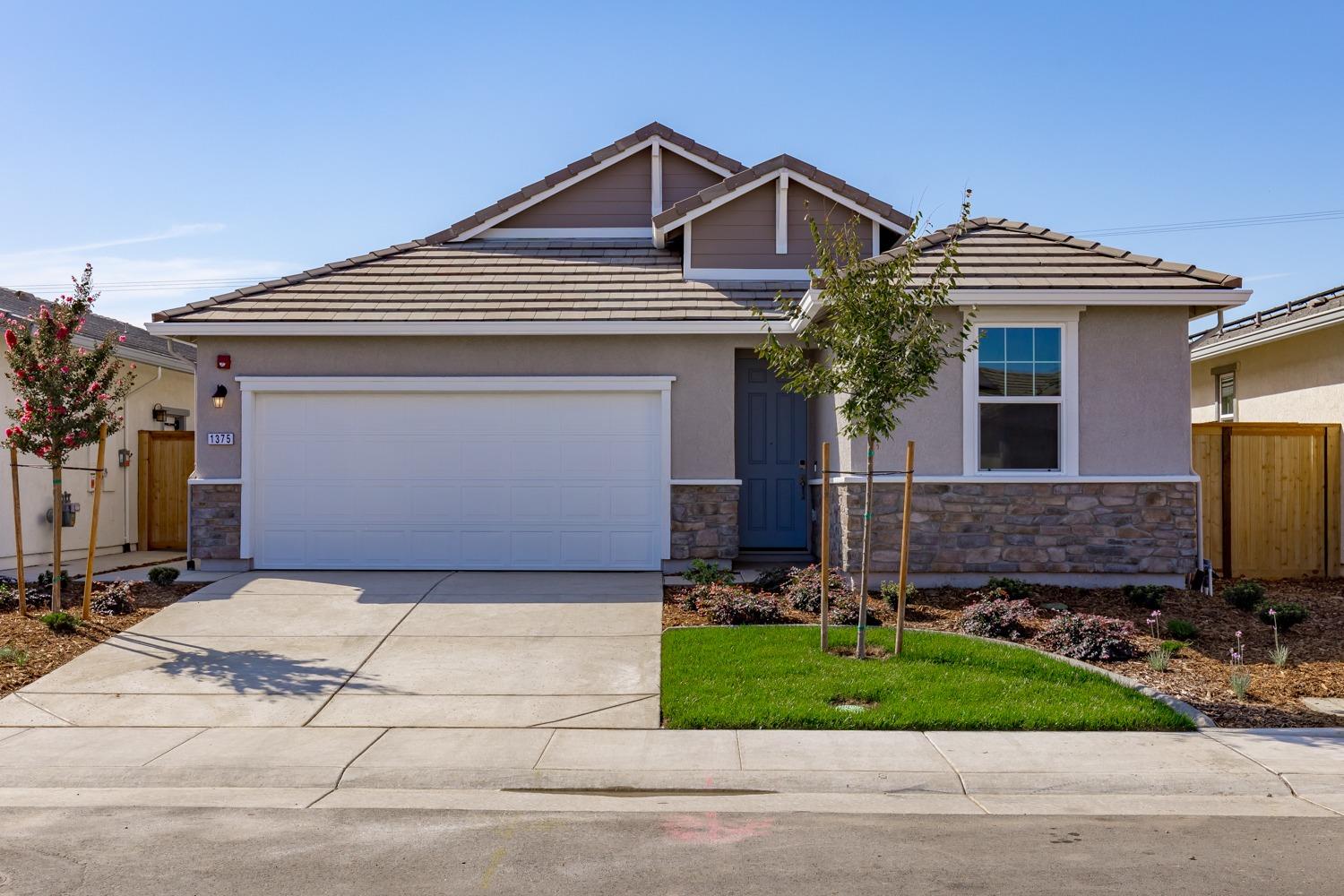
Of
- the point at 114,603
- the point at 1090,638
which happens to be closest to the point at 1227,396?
the point at 1090,638

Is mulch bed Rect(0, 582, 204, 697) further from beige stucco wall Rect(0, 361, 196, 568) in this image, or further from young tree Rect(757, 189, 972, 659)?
young tree Rect(757, 189, 972, 659)

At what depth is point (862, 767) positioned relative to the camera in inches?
247

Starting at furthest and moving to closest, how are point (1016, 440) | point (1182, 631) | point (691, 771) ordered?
point (1016, 440)
point (1182, 631)
point (691, 771)

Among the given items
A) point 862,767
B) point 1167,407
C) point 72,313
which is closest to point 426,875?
point 862,767

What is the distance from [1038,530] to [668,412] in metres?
4.42

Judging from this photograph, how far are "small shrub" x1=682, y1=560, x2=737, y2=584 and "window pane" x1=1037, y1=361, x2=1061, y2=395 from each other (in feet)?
12.8

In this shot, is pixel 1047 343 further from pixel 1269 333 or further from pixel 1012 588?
pixel 1269 333

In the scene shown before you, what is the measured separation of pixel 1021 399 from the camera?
36.7ft

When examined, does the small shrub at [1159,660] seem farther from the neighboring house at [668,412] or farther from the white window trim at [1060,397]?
the white window trim at [1060,397]

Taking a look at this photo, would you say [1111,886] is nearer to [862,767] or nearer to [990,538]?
[862,767]

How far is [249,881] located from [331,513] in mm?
8654

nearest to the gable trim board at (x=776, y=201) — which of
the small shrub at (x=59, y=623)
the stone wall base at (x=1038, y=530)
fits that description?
the stone wall base at (x=1038, y=530)

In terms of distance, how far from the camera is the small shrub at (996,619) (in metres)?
9.38

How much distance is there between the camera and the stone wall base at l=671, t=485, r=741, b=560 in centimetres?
1278
